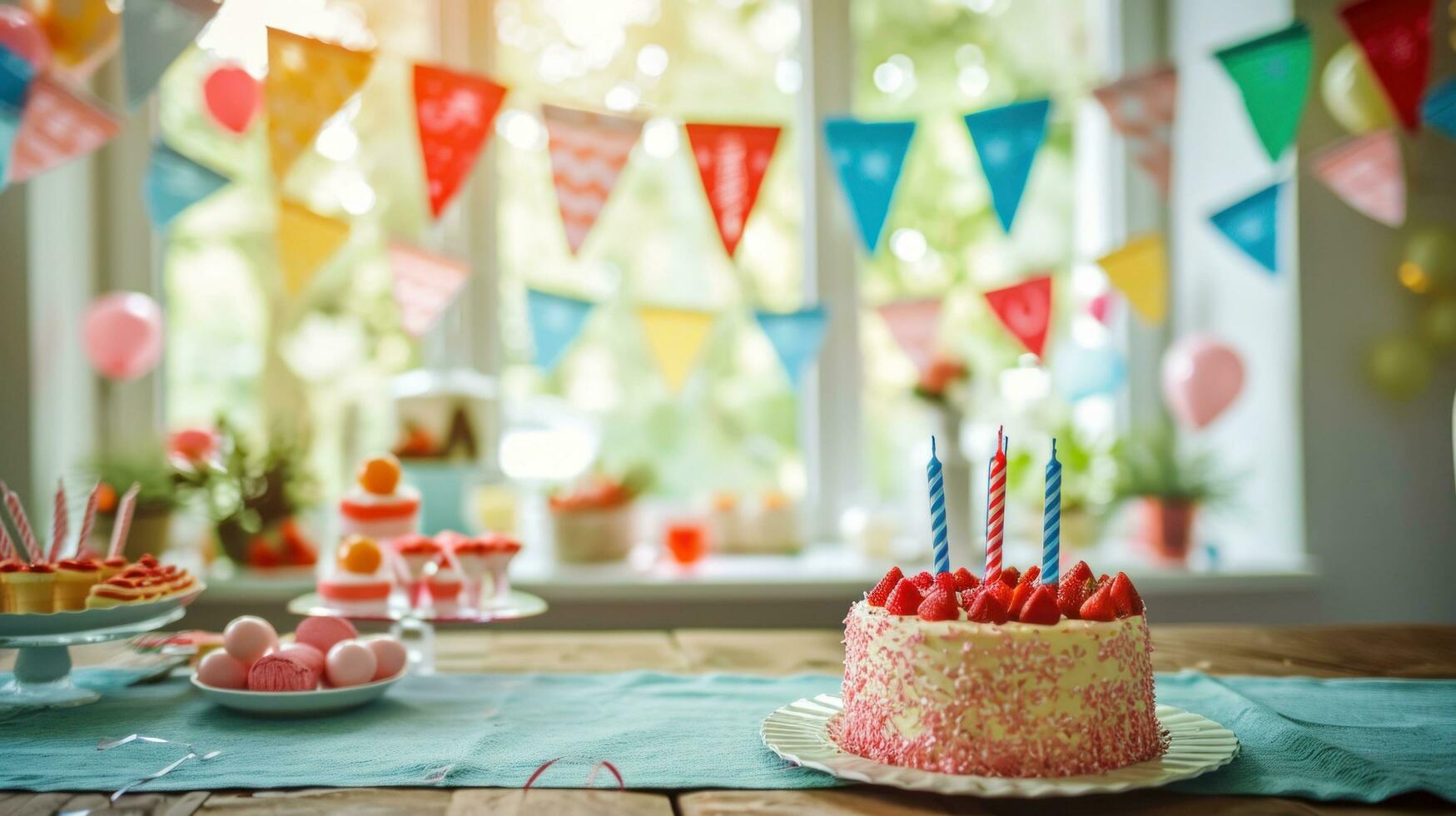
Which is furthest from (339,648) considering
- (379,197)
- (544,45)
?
(544,45)

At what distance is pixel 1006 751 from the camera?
38.3 inches

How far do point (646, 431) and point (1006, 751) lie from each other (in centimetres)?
215

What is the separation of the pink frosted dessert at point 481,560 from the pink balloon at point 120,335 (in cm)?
156

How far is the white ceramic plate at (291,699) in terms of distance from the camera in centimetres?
120

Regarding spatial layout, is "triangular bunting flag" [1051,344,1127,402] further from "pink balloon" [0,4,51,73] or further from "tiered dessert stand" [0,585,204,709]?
"pink balloon" [0,4,51,73]

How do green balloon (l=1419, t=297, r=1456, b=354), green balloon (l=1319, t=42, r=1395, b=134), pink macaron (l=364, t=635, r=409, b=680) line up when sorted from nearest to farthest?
1. pink macaron (l=364, t=635, r=409, b=680)
2. green balloon (l=1319, t=42, r=1395, b=134)
3. green balloon (l=1419, t=297, r=1456, b=354)

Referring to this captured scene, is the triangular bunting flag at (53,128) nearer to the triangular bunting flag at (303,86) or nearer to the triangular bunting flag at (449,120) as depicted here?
the triangular bunting flag at (303,86)

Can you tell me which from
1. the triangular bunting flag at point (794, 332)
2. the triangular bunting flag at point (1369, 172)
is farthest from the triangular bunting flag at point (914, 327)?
the triangular bunting flag at point (1369, 172)

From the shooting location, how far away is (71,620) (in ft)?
4.09

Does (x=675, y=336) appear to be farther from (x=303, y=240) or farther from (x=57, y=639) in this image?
(x=57, y=639)

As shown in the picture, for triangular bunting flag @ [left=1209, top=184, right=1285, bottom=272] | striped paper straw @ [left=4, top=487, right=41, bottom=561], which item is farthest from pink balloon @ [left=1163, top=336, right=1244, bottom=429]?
striped paper straw @ [left=4, top=487, right=41, bottom=561]

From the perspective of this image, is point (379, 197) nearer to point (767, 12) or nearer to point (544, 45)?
point (544, 45)

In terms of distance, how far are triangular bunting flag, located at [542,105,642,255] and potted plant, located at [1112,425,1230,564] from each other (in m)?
1.45

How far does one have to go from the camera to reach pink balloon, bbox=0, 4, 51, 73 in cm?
212
